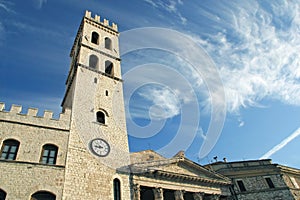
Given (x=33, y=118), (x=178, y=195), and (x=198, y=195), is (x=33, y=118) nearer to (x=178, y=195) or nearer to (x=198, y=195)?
(x=178, y=195)

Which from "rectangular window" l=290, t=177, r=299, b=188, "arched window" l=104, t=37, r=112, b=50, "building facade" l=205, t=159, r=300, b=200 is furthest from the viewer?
"arched window" l=104, t=37, r=112, b=50

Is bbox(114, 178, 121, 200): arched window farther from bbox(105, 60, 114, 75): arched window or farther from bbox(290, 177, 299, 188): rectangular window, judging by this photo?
bbox(290, 177, 299, 188): rectangular window

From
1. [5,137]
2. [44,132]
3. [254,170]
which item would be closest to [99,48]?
[44,132]

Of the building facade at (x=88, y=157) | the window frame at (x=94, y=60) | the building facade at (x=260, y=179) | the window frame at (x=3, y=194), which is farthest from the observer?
the building facade at (x=260, y=179)

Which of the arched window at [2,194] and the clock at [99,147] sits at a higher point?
the clock at [99,147]

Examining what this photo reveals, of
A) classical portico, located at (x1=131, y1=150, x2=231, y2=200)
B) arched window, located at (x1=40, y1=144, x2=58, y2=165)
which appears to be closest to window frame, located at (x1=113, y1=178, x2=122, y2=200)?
classical portico, located at (x1=131, y1=150, x2=231, y2=200)

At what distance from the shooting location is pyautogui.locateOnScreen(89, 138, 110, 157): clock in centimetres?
1582

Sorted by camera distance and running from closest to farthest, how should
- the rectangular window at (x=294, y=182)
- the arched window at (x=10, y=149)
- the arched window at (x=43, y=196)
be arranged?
the arched window at (x=43, y=196)
the arched window at (x=10, y=149)
the rectangular window at (x=294, y=182)

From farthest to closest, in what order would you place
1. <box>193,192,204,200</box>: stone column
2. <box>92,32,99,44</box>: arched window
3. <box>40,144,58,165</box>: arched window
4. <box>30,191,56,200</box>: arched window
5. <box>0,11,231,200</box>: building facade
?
1. <box>92,32,99,44</box>: arched window
2. <box>193,192,204,200</box>: stone column
3. <box>40,144,58,165</box>: arched window
4. <box>0,11,231,200</box>: building facade
5. <box>30,191,56,200</box>: arched window

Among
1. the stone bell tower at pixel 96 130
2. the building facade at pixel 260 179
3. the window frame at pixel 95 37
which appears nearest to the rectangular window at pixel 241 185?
the building facade at pixel 260 179

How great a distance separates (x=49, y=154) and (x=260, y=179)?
74.5 ft

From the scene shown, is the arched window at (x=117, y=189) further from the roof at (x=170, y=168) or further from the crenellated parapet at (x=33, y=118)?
the crenellated parapet at (x=33, y=118)

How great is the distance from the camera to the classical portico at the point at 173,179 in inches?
676

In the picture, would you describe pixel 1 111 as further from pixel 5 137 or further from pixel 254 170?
pixel 254 170
